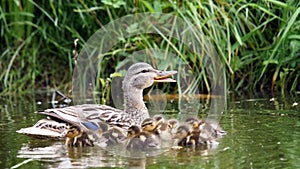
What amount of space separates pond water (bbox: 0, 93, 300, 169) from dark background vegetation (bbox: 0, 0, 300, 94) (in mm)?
1392

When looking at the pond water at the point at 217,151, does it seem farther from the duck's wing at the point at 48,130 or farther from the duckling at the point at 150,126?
the duckling at the point at 150,126

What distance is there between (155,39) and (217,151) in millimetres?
3409

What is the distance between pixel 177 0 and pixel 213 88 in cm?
96

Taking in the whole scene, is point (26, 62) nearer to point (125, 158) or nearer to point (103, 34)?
point (103, 34)

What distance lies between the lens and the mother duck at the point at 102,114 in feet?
17.5

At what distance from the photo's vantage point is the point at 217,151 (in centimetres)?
458

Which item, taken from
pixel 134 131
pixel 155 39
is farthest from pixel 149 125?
pixel 155 39

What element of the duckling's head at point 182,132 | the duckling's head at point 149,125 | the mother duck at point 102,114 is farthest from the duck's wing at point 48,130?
the duckling's head at point 182,132

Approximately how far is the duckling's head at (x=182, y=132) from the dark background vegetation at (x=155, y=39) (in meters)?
2.45

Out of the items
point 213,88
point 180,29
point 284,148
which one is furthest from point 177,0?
point 284,148

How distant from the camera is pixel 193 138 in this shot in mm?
4883

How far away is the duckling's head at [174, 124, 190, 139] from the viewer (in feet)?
16.1

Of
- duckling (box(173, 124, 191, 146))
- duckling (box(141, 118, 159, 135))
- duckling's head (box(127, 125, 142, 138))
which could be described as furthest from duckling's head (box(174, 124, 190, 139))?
duckling's head (box(127, 125, 142, 138))

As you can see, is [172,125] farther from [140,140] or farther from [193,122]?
[140,140]
